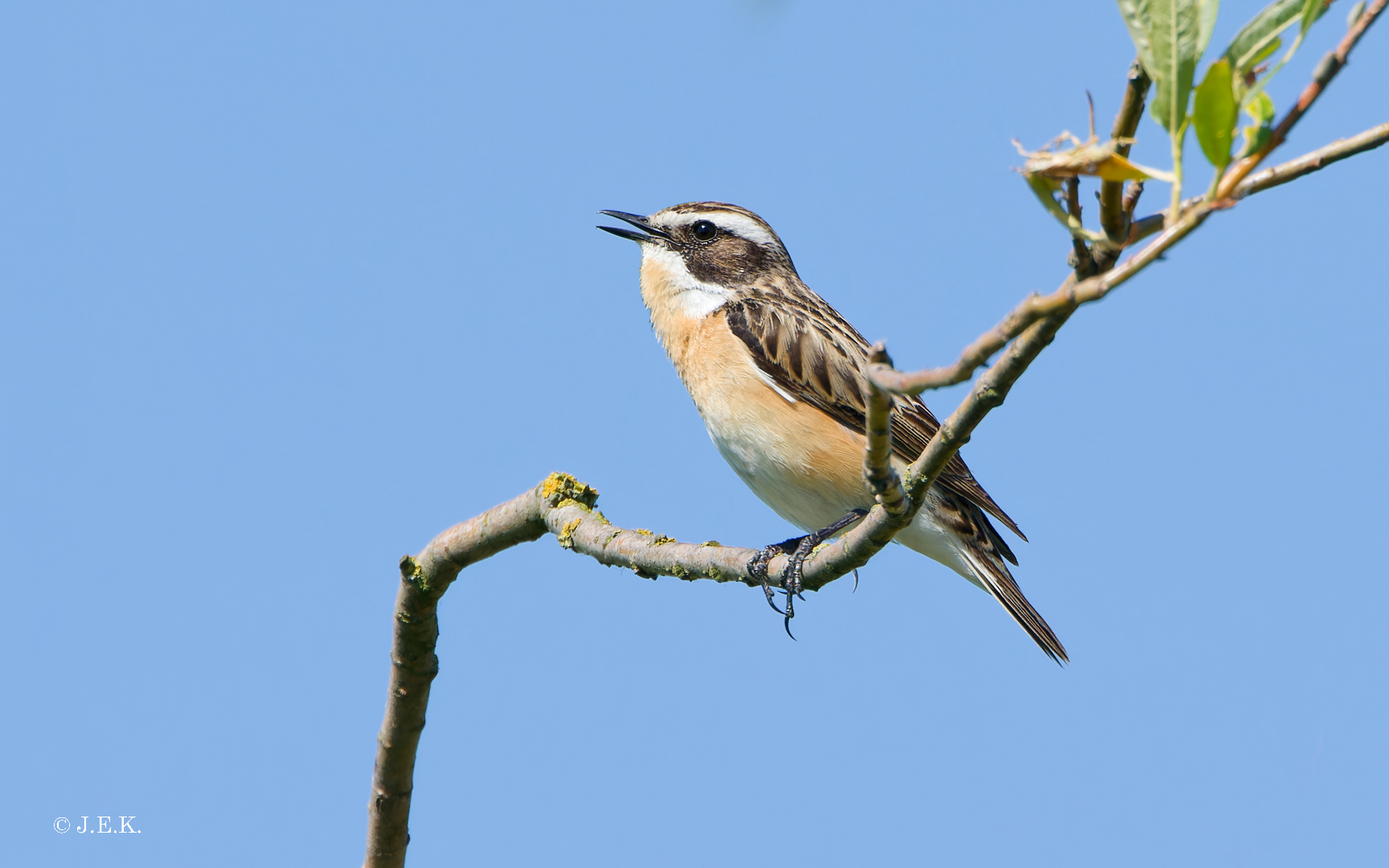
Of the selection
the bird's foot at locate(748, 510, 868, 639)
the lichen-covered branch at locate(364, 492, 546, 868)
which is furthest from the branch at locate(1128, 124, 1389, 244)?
the lichen-covered branch at locate(364, 492, 546, 868)

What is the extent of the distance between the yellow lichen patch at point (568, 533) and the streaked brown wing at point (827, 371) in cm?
248

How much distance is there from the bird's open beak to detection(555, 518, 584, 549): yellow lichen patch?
3755 millimetres

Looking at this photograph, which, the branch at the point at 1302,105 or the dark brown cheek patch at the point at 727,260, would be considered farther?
the dark brown cheek patch at the point at 727,260

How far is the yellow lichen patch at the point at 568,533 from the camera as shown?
215 inches

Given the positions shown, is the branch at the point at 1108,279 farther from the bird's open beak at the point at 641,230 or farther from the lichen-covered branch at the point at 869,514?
Answer: the bird's open beak at the point at 641,230

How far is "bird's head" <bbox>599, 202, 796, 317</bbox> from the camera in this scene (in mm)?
8555

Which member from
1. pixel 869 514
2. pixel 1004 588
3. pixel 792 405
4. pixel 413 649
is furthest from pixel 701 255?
pixel 869 514

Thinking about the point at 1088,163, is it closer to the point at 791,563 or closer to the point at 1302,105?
the point at 1302,105

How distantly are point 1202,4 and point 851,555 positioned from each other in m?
2.49

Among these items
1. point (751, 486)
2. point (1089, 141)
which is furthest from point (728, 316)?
point (1089, 141)

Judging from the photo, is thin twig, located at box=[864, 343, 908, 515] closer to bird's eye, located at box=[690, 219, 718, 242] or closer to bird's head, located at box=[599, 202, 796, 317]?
bird's head, located at box=[599, 202, 796, 317]

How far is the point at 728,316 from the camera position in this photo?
26.7 ft

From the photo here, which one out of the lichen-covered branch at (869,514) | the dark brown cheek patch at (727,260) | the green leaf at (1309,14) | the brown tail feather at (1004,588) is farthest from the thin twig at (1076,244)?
the dark brown cheek patch at (727,260)

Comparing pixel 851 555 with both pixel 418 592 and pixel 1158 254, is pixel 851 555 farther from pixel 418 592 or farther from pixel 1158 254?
pixel 418 592
